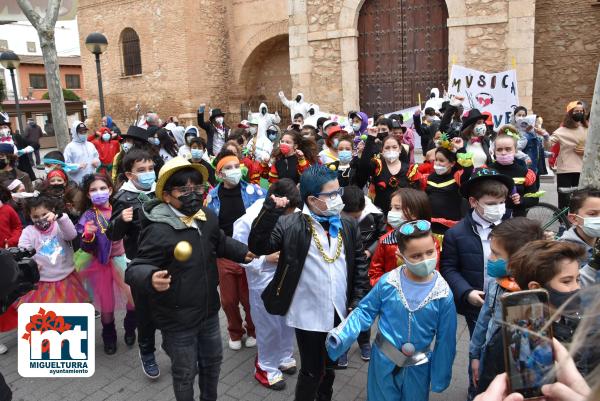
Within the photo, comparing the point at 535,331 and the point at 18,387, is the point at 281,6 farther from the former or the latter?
the point at 535,331

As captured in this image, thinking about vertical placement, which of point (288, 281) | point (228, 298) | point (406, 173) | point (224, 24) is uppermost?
point (224, 24)

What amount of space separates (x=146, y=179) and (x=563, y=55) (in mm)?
14609

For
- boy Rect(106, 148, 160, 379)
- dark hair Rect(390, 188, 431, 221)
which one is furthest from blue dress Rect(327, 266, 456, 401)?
boy Rect(106, 148, 160, 379)

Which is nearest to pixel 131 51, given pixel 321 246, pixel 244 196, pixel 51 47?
pixel 51 47

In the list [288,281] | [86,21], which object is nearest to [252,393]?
[288,281]

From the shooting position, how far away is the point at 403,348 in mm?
2652

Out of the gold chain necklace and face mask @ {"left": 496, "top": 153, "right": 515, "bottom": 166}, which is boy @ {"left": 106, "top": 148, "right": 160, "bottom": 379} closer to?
the gold chain necklace

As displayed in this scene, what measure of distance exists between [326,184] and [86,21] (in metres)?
22.4

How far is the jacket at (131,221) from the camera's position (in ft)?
11.8

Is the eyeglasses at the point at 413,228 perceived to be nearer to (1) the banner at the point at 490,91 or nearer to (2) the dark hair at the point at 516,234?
(2) the dark hair at the point at 516,234

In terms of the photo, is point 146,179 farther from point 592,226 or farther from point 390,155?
point 592,226

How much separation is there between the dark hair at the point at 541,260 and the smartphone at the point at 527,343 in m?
0.74

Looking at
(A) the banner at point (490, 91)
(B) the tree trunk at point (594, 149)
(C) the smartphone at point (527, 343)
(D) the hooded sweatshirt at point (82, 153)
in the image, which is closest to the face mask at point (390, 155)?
(B) the tree trunk at point (594, 149)

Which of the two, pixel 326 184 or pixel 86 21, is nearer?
pixel 326 184
